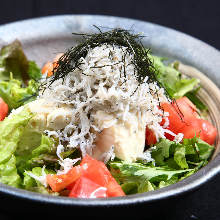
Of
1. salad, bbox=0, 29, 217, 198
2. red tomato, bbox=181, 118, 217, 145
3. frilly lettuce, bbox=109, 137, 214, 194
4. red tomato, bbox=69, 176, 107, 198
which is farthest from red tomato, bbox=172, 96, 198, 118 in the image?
red tomato, bbox=69, 176, 107, 198

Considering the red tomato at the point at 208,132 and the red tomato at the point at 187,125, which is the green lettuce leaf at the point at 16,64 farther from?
the red tomato at the point at 208,132

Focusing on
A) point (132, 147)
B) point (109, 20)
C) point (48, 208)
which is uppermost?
point (109, 20)

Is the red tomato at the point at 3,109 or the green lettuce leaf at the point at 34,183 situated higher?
the red tomato at the point at 3,109

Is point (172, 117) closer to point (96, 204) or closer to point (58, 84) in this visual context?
point (58, 84)

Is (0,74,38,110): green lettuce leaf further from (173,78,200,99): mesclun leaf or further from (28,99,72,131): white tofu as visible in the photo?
(173,78,200,99): mesclun leaf

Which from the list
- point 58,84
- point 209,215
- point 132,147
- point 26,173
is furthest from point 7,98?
point 209,215

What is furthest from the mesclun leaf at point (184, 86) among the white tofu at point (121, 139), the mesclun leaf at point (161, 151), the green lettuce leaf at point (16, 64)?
A: the green lettuce leaf at point (16, 64)
